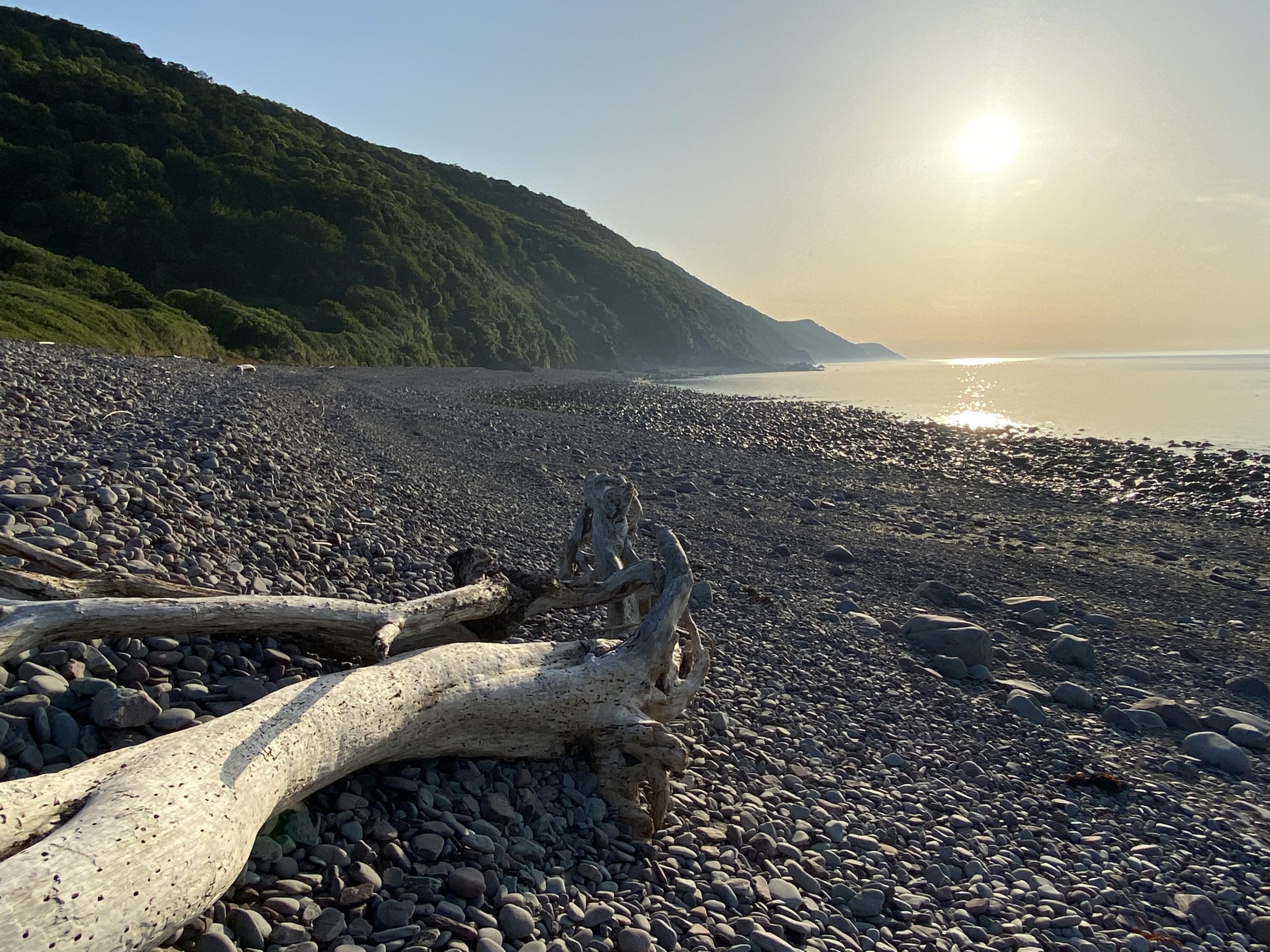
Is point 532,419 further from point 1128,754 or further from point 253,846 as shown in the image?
point 253,846

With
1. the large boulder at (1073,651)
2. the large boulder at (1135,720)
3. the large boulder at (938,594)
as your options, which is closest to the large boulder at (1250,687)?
the large boulder at (1073,651)

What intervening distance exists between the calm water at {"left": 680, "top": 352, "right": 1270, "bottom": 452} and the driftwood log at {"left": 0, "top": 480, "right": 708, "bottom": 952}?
1123 inches

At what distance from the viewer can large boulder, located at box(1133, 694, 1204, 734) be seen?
6.70 meters

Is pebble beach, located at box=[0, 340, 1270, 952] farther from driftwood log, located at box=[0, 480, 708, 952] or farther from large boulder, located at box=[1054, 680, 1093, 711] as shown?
driftwood log, located at box=[0, 480, 708, 952]

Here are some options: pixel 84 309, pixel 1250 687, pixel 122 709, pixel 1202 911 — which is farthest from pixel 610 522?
pixel 84 309

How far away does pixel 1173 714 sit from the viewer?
6809 mm

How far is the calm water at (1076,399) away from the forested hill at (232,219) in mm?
21582

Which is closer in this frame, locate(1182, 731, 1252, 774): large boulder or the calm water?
locate(1182, 731, 1252, 774): large boulder

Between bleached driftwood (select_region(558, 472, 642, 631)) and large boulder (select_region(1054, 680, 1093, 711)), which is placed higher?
bleached driftwood (select_region(558, 472, 642, 631))

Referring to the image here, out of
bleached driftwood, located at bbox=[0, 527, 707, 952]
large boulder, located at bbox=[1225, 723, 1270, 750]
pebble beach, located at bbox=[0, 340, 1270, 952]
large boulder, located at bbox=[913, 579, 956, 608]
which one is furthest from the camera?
large boulder, located at bbox=[913, 579, 956, 608]

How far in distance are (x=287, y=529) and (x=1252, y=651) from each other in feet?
34.5

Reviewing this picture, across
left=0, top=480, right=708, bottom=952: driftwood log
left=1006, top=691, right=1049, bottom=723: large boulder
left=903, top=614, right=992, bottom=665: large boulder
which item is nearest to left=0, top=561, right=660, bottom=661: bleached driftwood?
left=0, top=480, right=708, bottom=952: driftwood log

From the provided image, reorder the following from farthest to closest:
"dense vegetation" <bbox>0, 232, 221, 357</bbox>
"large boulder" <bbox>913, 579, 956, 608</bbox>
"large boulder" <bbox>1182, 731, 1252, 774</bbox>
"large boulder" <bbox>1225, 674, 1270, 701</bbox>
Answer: "dense vegetation" <bbox>0, 232, 221, 357</bbox>
"large boulder" <bbox>913, 579, 956, 608</bbox>
"large boulder" <bbox>1225, 674, 1270, 701</bbox>
"large boulder" <bbox>1182, 731, 1252, 774</bbox>

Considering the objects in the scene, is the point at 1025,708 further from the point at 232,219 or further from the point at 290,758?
the point at 232,219
